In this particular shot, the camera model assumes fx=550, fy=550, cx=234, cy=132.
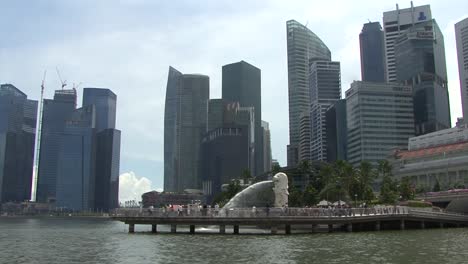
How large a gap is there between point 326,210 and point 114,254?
37870mm

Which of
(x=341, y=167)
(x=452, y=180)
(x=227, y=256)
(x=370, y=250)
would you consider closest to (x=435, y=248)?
(x=370, y=250)

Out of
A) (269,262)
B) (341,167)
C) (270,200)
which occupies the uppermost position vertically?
(341,167)

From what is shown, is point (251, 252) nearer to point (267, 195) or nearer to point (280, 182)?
point (280, 182)

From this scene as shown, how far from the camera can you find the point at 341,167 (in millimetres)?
121375

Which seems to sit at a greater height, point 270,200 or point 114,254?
point 270,200

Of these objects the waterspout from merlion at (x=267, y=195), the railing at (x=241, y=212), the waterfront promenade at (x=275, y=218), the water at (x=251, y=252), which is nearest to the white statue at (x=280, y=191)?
the waterspout from merlion at (x=267, y=195)

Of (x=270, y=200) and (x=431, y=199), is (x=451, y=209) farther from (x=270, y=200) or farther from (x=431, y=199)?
(x=270, y=200)

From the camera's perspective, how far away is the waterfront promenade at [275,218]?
73.6 m

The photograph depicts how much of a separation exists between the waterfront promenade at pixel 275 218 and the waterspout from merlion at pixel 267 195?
3.81 meters

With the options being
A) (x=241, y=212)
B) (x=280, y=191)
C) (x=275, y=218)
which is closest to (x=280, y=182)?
(x=280, y=191)

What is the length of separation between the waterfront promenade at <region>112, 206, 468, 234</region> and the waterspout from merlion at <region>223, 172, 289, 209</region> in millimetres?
A: 3813

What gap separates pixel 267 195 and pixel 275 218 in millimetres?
10426

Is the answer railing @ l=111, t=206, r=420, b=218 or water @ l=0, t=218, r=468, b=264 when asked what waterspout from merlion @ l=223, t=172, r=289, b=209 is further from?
water @ l=0, t=218, r=468, b=264

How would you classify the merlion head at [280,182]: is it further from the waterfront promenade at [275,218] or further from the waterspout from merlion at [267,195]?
the waterfront promenade at [275,218]
